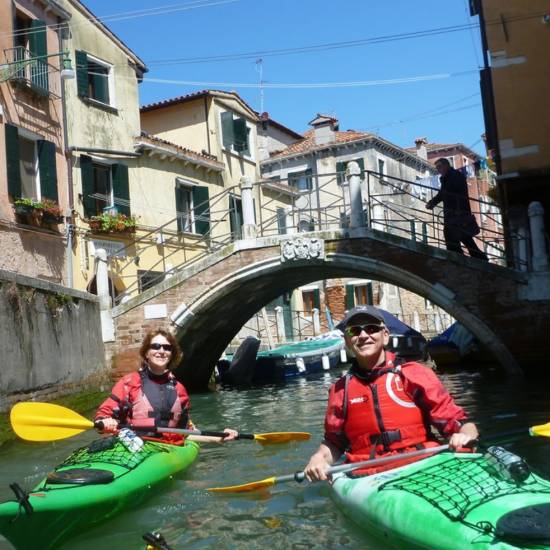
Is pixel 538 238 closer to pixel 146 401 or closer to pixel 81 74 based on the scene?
pixel 146 401

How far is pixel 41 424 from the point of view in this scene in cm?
602

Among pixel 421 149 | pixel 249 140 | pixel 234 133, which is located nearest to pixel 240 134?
pixel 234 133

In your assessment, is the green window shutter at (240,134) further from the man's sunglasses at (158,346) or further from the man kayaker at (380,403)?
the man kayaker at (380,403)

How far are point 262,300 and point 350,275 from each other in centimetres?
222

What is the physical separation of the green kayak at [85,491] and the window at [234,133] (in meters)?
16.3

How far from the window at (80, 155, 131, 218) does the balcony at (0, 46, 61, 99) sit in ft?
4.96

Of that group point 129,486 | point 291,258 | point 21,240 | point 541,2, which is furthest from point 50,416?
point 541,2

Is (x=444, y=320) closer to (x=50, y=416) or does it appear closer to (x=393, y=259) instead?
(x=393, y=259)

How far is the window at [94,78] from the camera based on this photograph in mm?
16594

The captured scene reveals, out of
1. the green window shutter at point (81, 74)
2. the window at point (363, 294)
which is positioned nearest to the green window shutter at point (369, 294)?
the window at point (363, 294)

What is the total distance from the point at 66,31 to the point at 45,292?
746 cm

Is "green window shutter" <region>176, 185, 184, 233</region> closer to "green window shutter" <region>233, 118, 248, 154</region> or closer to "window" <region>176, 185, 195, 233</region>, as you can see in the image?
"window" <region>176, 185, 195, 233</region>

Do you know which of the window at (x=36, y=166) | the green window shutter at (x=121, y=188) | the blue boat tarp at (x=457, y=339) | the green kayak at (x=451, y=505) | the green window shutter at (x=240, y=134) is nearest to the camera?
the green kayak at (x=451, y=505)

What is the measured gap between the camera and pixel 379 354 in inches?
170
